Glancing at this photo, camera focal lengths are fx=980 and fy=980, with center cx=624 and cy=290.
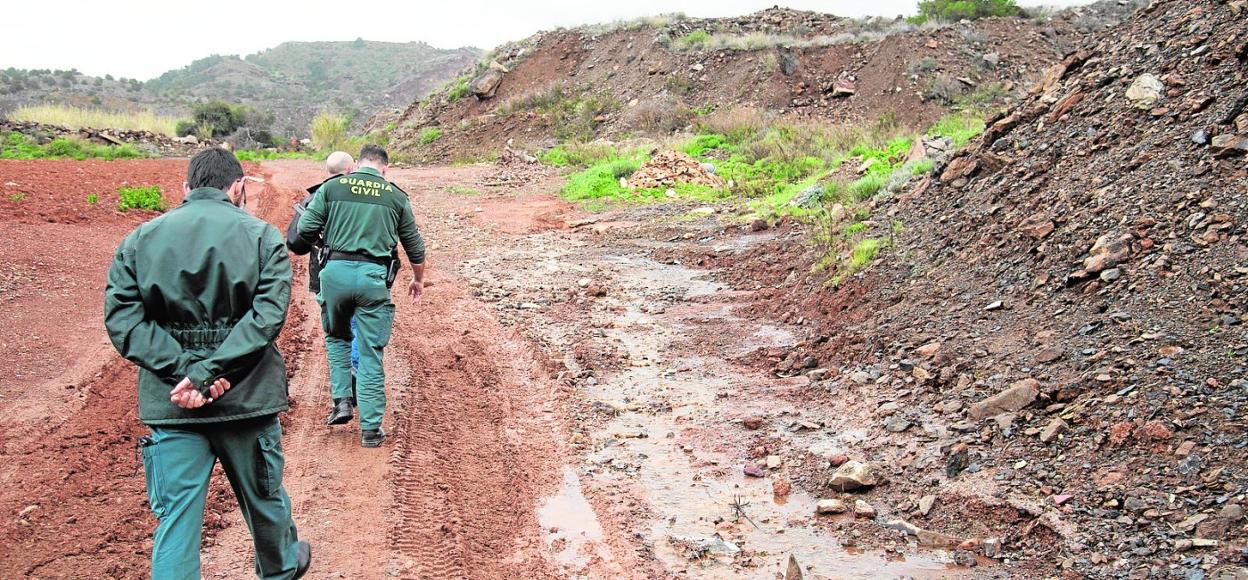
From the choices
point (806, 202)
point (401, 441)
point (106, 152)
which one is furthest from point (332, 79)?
point (401, 441)

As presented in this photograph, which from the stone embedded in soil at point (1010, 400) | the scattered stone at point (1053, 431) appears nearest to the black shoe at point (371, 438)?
the stone embedded in soil at point (1010, 400)

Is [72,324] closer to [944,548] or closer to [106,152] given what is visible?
[944,548]

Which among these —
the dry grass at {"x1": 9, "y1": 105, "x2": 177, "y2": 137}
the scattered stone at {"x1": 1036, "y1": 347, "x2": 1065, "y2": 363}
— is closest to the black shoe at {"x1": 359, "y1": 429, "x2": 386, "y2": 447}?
the scattered stone at {"x1": 1036, "y1": 347, "x2": 1065, "y2": 363}

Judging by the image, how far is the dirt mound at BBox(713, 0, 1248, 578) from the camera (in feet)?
15.3

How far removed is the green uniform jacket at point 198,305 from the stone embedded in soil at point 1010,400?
412 cm

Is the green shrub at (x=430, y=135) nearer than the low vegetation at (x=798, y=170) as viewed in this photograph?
No

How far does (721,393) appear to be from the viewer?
7.14 metres

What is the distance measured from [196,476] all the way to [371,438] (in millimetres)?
2287

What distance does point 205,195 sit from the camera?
11.7 ft

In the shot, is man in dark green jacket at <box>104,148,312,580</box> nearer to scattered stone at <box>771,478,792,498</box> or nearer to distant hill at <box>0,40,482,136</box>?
scattered stone at <box>771,478,792,498</box>

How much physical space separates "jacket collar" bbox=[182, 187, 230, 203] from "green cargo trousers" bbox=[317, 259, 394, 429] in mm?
2165

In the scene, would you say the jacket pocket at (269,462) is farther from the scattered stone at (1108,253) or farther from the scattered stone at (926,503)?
the scattered stone at (1108,253)

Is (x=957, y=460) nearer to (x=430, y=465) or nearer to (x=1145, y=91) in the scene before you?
(x=430, y=465)

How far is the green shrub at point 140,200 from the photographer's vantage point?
13.9 m
